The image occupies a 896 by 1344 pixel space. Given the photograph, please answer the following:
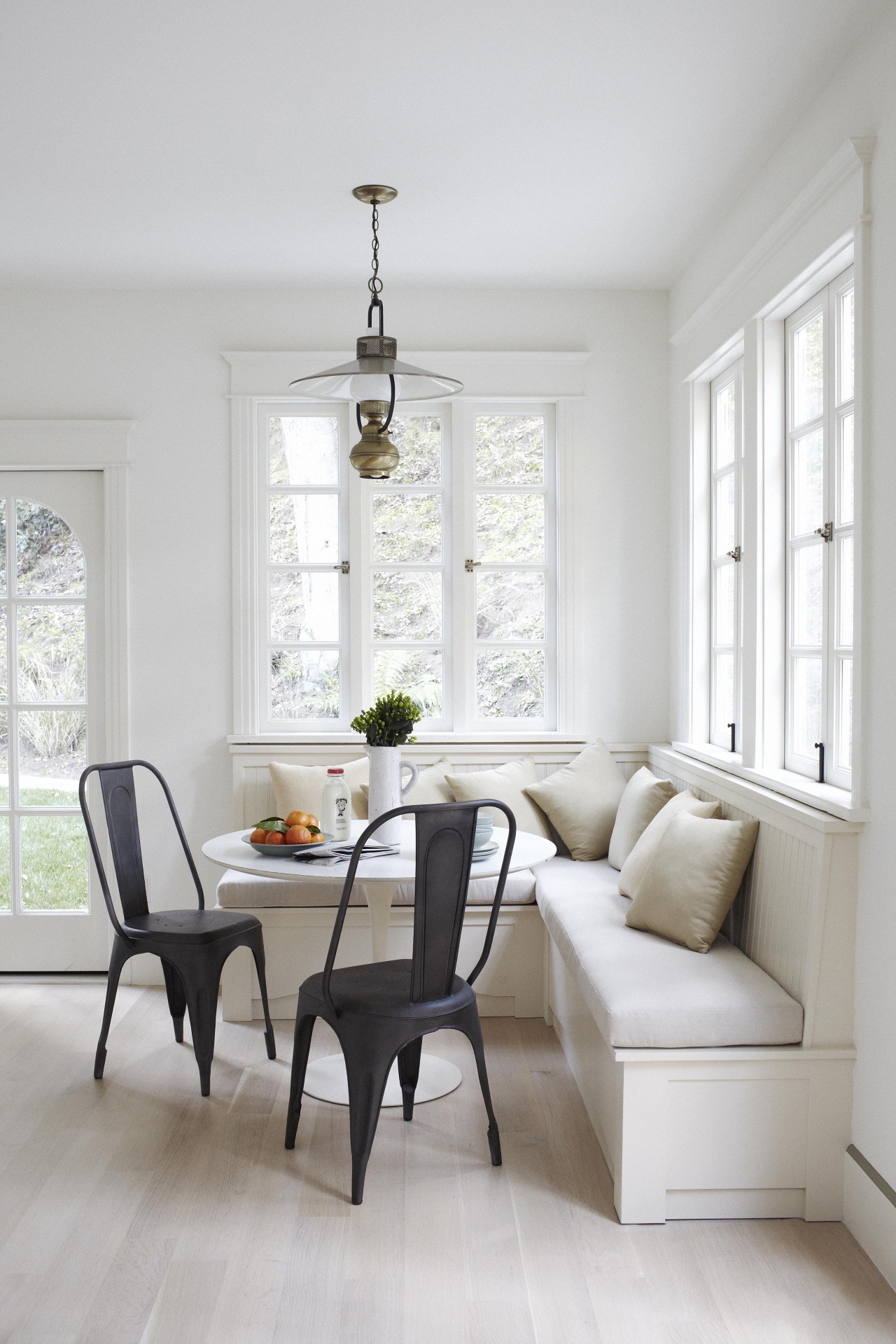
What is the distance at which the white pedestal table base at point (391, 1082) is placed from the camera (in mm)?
3113

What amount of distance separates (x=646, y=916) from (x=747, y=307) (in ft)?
6.11

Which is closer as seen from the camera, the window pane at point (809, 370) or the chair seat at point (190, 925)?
A: the window pane at point (809, 370)

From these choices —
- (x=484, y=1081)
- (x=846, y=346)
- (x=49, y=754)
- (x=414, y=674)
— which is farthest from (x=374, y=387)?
(x=49, y=754)

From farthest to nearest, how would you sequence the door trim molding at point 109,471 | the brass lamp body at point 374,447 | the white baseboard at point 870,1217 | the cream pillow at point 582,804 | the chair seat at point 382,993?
1. the door trim molding at point 109,471
2. the cream pillow at point 582,804
3. the brass lamp body at point 374,447
4. the chair seat at point 382,993
5. the white baseboard at point 870,1217

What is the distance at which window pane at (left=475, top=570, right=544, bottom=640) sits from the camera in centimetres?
446

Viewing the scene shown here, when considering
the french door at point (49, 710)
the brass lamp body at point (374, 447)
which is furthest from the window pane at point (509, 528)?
the french door at point (49, 710)

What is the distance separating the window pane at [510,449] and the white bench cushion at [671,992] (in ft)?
6.63

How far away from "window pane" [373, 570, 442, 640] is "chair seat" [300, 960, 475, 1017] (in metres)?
1.85

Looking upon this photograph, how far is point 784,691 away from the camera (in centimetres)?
318

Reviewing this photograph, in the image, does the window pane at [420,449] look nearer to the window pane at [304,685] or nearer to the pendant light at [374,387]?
the window pane at [304,685]

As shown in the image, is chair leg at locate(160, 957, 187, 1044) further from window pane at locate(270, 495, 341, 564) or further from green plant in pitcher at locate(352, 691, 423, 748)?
Answer: window pane at locate(270, 495, 341, 564)

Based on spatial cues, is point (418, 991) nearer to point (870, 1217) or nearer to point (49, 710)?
point (870, 1217)

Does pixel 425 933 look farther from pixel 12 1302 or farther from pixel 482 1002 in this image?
pixel 482 1002

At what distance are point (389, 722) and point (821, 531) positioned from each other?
52.3 inches
